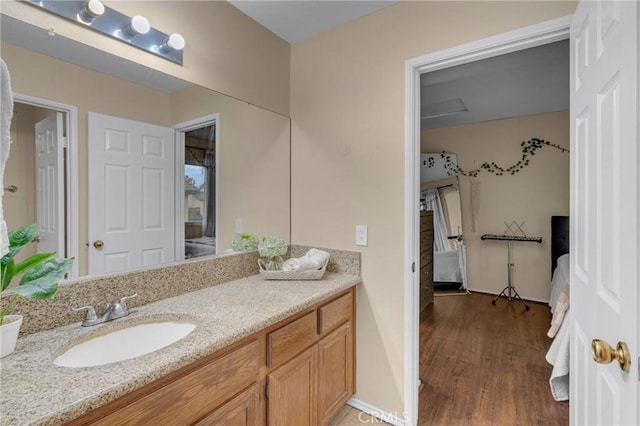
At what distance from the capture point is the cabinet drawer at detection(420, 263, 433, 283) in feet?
11.8

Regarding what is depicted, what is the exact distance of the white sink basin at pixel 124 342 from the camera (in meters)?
1.02

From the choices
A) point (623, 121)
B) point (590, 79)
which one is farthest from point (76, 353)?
point (590, 79)

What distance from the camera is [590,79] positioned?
1034mm

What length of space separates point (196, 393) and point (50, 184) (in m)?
0.95

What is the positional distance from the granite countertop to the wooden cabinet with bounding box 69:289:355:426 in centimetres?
6

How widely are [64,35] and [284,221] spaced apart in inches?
57.2

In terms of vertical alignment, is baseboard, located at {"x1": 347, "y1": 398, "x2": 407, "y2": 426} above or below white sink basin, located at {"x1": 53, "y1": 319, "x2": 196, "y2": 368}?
below

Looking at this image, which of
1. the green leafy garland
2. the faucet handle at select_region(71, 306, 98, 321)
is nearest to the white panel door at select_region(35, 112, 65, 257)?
the faucet handle at select_region(71, 306, 98, 321)

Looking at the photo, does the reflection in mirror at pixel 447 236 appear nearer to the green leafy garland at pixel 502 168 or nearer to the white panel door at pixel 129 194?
the green leafy garland at pixel 502 168

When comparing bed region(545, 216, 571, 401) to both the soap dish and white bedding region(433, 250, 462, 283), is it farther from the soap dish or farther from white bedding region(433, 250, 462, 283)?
white bedding region(433, 250, 462, 283)

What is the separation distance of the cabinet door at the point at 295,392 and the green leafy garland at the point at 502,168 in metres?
4.00

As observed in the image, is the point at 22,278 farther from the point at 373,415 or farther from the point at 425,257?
the point at 425,257

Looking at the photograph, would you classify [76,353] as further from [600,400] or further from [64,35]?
[600,400]

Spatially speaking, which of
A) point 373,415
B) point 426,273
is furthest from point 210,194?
point 426,273
